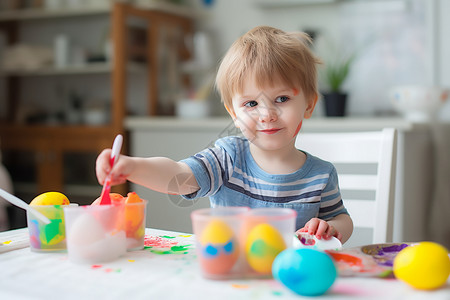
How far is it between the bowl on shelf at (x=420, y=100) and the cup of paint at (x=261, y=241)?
189cm

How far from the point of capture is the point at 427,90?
2307 mm

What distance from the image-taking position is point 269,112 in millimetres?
828

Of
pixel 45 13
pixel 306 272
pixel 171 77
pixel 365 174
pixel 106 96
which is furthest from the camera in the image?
pixel 106 96

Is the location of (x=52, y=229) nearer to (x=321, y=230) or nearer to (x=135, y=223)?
(x=135, y=223)

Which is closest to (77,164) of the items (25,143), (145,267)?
(25,143)

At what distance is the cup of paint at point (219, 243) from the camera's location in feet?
2.00

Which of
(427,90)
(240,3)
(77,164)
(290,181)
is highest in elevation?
(240,3)

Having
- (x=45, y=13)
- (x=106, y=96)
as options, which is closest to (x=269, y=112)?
(x=106, y=96)

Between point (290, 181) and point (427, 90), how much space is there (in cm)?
159

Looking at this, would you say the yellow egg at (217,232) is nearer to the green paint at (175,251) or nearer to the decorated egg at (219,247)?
the decorated egg at (219,247)

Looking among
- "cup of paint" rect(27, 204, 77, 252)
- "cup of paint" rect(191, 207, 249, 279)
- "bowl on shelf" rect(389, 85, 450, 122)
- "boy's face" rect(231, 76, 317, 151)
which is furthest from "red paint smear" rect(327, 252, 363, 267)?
"bowl on shelf" rect(389, 85, 450, 122)

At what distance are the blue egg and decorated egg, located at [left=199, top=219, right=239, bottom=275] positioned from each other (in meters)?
0.06

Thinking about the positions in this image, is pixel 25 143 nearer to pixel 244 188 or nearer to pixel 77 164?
pixel 77 164

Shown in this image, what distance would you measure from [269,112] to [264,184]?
163 mm
